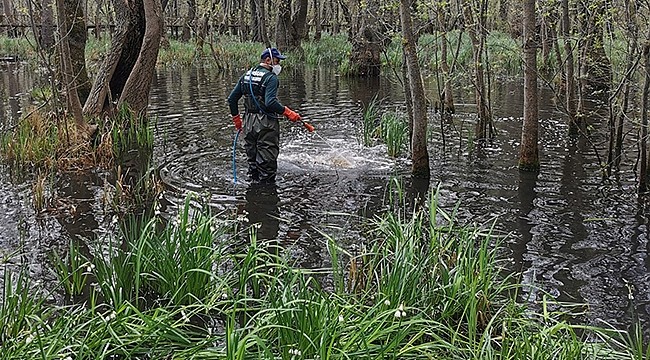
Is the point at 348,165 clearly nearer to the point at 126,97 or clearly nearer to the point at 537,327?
the point at 126,97

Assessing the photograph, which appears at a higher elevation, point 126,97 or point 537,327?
point 126,97

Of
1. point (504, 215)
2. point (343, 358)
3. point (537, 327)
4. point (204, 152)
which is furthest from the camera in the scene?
point (204, 152)

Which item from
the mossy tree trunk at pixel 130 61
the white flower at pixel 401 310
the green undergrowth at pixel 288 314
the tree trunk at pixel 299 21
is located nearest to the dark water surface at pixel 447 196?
the green undergrowth at pixel 288 314

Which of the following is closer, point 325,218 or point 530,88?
point 325,218

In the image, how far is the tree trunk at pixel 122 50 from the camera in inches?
462

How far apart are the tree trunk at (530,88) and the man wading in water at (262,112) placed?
2881mm

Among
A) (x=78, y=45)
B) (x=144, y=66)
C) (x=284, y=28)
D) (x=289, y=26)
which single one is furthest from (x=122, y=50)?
(x=289, y=26)

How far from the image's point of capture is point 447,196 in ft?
27.8

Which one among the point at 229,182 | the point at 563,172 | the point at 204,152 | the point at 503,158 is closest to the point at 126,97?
the point at 204,152

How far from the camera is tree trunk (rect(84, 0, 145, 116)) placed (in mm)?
11727

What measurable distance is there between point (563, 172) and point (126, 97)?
22.3ft

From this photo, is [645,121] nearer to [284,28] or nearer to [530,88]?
[530,88]

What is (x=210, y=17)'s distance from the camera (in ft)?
93.7

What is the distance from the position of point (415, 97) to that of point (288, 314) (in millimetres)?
5114
